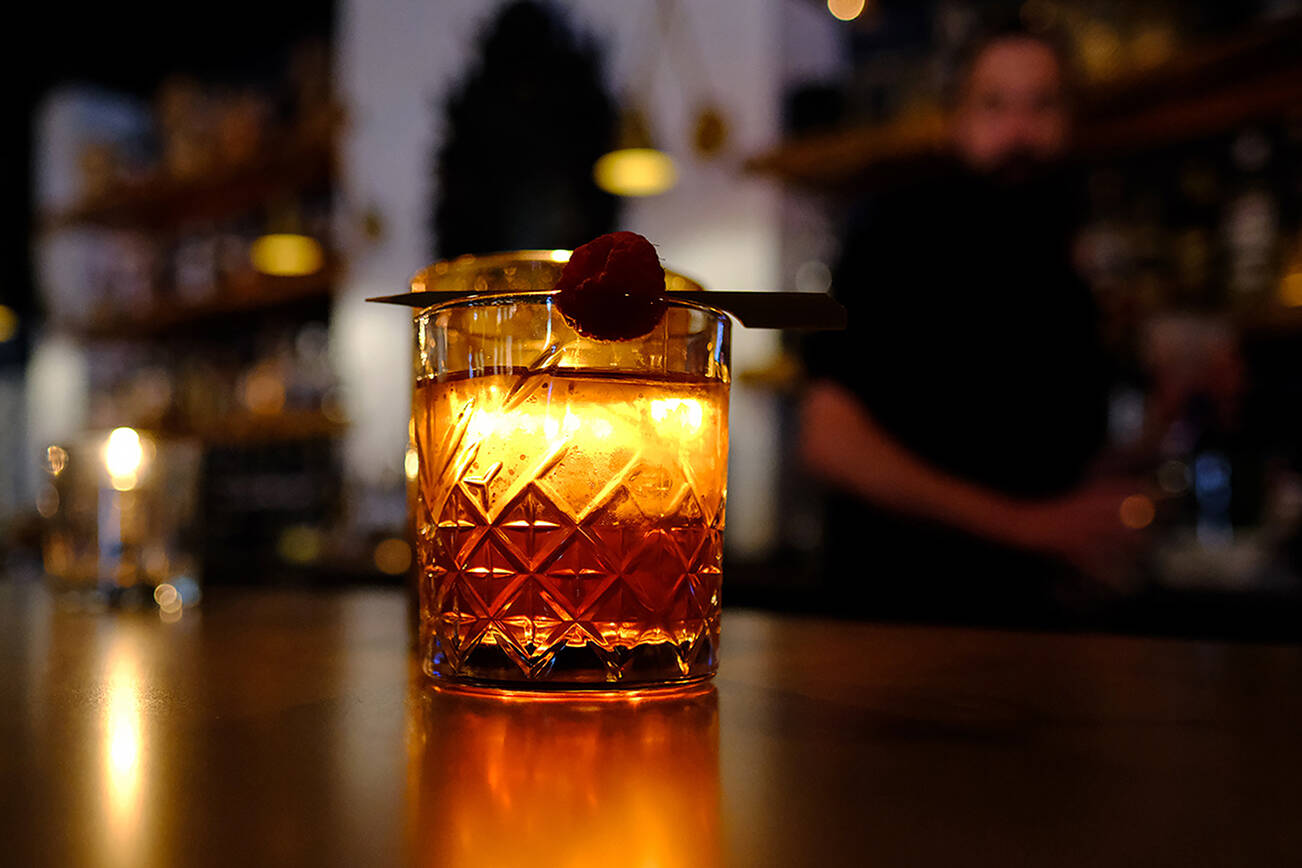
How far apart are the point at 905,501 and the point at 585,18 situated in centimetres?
251

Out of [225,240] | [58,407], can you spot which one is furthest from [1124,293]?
[58,407]

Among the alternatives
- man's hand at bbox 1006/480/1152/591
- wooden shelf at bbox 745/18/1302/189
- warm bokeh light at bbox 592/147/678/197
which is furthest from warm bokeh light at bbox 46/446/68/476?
wooden shelf at bbox 745/18/1302/189

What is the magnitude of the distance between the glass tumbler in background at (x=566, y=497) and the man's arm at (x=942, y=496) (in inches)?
48.6

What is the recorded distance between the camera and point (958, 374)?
5.88 feet

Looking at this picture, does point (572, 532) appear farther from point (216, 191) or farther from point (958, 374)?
point (216, 191)

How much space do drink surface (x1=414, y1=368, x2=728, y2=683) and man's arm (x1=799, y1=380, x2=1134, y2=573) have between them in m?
1.24

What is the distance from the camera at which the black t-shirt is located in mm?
1769

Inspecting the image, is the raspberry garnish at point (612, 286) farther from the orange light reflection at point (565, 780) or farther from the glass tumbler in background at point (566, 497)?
the orange light reflection at point (565, 780)

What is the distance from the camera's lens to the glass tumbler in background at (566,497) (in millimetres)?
491

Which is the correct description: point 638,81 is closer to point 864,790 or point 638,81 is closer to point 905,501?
point 905,501

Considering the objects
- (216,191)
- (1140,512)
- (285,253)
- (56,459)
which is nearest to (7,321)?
(216,191)

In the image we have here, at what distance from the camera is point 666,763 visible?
0.36 metres

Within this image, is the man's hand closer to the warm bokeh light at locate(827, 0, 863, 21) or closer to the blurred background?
the blurred background

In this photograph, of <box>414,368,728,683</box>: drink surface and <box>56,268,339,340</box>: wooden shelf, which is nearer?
<box>414,368,728,683</box>: drink surface
